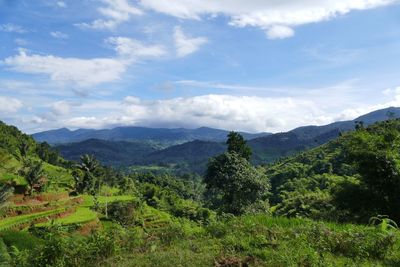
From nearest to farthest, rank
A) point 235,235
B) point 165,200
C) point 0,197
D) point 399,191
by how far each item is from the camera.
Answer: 1. point 235,235
2. point 399,191
3. point 0,197
4. point 165,200

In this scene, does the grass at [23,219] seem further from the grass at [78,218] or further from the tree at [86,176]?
the tree at [86,176]

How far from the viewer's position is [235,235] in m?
9.35

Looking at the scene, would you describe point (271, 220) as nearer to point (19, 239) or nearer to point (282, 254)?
point (282, 254)

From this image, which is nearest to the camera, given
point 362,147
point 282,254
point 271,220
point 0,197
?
point 282,254

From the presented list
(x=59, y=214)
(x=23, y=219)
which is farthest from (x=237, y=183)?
(x=23, y=219)

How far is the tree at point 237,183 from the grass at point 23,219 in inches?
852

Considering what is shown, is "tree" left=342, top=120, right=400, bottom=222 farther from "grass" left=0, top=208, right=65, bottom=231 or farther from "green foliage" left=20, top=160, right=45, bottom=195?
"green foliage" left=20, top=160, right=45, bottom=195

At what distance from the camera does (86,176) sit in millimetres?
80438

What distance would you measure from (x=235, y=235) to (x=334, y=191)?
14367 mm

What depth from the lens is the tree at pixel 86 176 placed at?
78.0 metres

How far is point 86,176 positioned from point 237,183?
49363mm

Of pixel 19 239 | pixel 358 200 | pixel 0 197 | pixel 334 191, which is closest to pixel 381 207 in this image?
pixel 358 200

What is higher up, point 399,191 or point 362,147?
point 362,147

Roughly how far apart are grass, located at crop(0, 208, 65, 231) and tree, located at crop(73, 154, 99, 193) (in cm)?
2532
